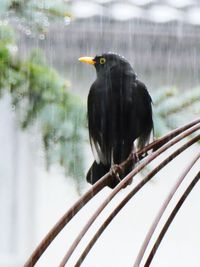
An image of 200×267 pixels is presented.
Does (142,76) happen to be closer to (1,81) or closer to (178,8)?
(178,8)

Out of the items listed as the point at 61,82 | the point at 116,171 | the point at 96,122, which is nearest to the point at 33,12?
the point at 61,82

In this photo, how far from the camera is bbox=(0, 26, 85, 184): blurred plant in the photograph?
128cm

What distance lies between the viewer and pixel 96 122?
48.5 inches

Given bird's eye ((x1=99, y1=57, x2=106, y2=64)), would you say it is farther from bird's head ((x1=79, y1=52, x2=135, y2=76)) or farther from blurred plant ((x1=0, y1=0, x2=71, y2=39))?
blurred plant ((x1=0, y1=0, x2=71, y2=39))

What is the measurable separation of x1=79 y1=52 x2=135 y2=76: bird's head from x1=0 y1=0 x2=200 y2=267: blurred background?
0.07 meters

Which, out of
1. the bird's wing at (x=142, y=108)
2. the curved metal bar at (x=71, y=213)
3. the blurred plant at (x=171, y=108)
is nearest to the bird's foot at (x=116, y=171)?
the curved metal bar at (x=71, y=213)

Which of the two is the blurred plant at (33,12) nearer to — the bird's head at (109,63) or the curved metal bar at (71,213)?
the bird's head at (109,63)

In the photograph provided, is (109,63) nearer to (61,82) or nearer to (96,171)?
(61,82)

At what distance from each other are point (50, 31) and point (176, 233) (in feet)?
2.90

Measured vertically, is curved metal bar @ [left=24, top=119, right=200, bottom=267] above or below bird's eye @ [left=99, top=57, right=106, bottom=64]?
below

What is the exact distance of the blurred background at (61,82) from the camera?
1.29 meters

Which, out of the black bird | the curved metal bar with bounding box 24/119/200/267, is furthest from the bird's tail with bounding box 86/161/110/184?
the curved metal bar with bounding box 24/119/200/267

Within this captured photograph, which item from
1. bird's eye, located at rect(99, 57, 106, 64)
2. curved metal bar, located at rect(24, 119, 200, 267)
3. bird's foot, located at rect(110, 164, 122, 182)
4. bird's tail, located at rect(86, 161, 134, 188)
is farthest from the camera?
bird's eye, located at rect(99, 57, 106, 64)

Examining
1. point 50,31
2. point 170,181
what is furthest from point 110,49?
point 170,181
